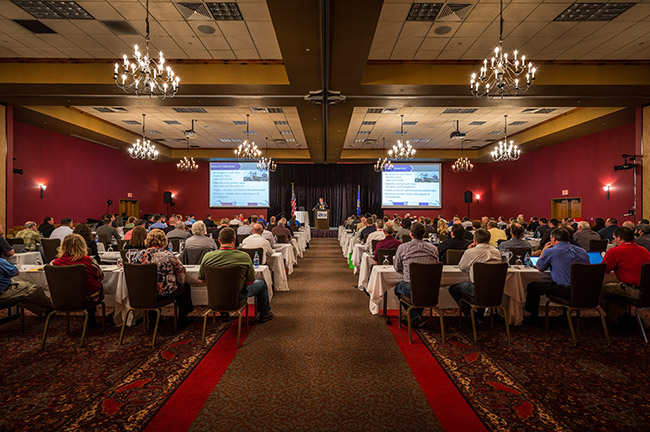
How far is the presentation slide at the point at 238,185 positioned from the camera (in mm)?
20250

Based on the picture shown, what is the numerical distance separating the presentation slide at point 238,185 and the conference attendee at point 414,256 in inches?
645

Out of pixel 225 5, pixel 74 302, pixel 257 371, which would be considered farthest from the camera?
pixel 225 5

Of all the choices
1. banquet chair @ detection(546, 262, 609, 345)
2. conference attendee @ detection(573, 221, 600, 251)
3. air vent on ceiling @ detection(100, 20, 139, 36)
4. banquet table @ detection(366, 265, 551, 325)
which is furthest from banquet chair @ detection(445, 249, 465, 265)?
air vent on ceiling @ detection(100, 20, 139, 36)

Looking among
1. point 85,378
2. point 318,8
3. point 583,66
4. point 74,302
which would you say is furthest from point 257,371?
point 583,66

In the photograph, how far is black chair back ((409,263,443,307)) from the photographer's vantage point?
402cm

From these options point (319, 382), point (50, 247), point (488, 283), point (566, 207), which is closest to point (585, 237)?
point (488, 283)

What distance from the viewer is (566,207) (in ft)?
46.9

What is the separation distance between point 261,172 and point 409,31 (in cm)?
1471

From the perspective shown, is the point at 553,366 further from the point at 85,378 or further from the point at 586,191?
the point at 586,191

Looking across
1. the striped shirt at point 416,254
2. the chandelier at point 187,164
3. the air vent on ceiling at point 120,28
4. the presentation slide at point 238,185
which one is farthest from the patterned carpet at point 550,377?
the presentation slide at point 238,185

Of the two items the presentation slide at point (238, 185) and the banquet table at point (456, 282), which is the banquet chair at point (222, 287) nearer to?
the banquet table at point (456, 282)

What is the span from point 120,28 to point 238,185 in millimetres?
14091

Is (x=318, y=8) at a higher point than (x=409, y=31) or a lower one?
lower

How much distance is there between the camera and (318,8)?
498 cm
